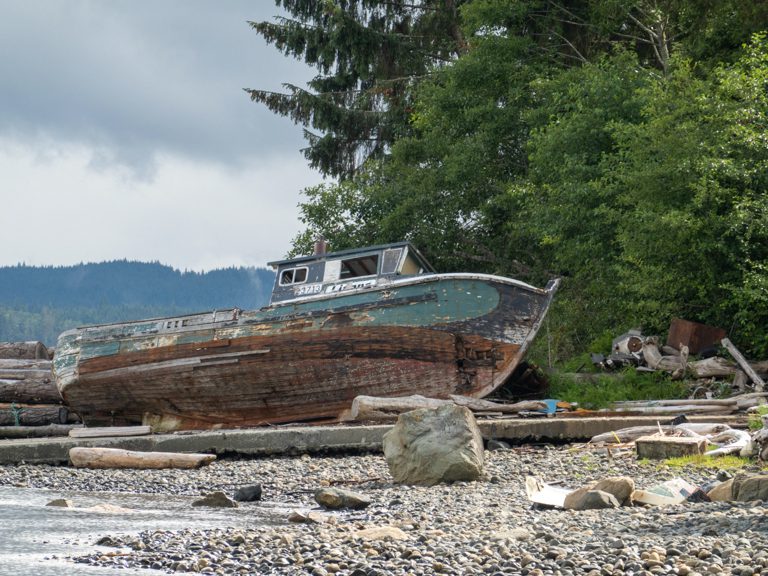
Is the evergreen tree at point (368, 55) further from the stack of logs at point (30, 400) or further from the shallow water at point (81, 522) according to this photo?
the shallow water at point (81, 522)

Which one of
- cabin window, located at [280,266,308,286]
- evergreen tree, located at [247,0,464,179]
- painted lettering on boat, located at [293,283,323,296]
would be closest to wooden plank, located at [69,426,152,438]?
painted lettering on boat, located at [293,283,323,296]

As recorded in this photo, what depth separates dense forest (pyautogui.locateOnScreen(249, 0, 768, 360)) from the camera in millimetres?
17156

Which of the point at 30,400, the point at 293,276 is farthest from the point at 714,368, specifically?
the point at 30,400

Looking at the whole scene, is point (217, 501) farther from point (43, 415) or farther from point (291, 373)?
point (43, 415)

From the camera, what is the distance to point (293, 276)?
59.6 feet

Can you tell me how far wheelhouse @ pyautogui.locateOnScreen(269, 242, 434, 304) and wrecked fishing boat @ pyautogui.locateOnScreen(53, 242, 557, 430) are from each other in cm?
2

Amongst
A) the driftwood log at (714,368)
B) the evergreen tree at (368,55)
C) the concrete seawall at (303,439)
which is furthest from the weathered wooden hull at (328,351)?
the evergreen tree at (368,55)

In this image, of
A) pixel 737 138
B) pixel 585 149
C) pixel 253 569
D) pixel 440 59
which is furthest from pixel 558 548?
pixel 440 59

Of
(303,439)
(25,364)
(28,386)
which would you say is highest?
(25,364)

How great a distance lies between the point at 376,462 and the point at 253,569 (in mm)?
6259

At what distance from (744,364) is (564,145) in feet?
26.6

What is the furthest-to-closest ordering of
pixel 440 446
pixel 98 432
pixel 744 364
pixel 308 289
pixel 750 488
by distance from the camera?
1. pixel 308 289
2. pixel 744 364
3. pixel 98 432
4. pixel 440 446
5. pixel 750 488

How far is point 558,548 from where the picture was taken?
5387mm

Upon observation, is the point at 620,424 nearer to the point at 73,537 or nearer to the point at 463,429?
the point at 463,429
